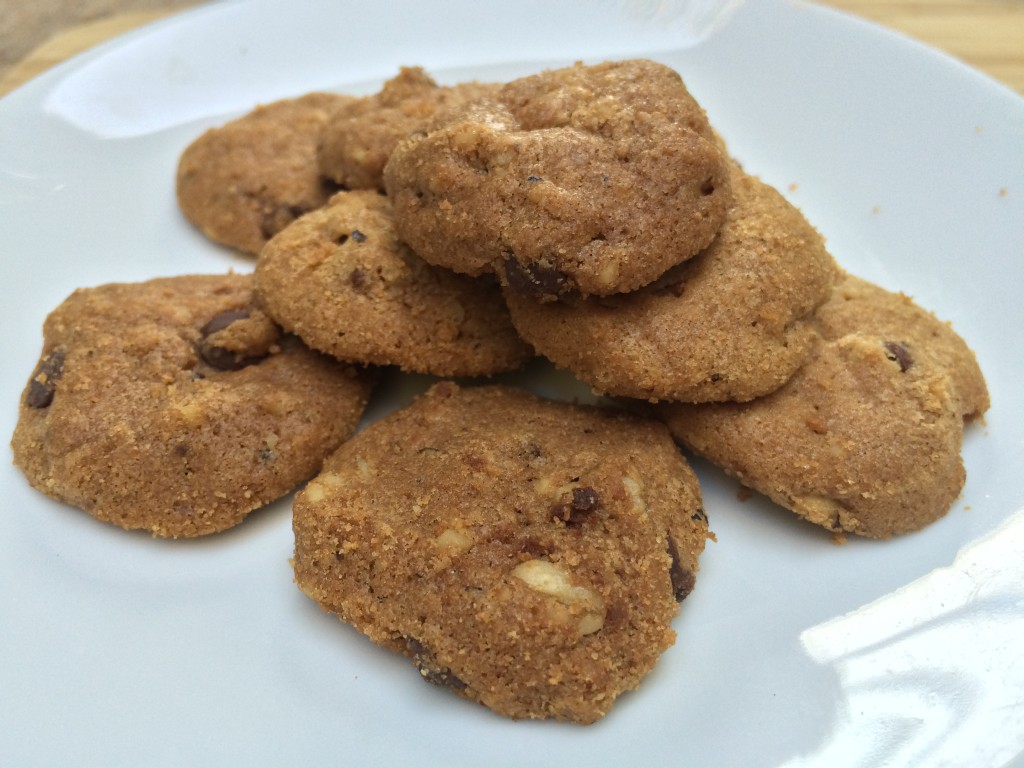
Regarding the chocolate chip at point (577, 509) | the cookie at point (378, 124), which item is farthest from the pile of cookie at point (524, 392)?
the cookie at point (378, 124)

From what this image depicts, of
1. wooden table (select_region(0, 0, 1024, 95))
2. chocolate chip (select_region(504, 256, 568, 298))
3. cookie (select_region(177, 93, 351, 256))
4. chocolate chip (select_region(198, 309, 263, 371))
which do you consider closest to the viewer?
chocolate chip (select_region(504, 256, 568, 298))

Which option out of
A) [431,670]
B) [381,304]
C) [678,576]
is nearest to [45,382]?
[381,304]

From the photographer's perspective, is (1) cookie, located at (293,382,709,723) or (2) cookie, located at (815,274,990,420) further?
(2) cookie, located at (815,274,990,420)

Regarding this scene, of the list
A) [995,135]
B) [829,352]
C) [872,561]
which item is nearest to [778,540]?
[872,561]

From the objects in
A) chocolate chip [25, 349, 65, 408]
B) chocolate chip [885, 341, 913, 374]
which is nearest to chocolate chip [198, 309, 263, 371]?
chocolate chip [25, 349, 65, 408]

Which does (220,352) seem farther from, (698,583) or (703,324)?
(698,583)

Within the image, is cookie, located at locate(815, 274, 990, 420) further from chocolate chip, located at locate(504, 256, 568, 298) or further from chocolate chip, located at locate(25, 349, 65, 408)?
chocolate chip, located at locate(25, 349, 65, 408)

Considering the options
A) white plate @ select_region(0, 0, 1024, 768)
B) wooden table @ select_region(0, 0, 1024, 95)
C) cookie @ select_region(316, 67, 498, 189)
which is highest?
cookie @ select_region(316, 67, 498, 189)

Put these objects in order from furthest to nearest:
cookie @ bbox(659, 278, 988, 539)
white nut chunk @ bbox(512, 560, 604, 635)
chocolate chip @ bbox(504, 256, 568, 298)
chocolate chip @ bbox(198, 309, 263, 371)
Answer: chocolate chip @ bbox(198, 309, 263, 371) < cookie @ bbox(659, 278, 988, 539) < chocolate chip @ bbox(504, 256, 568, 298) < white nut chunk @ bbox(512, 560, 604, 635)
